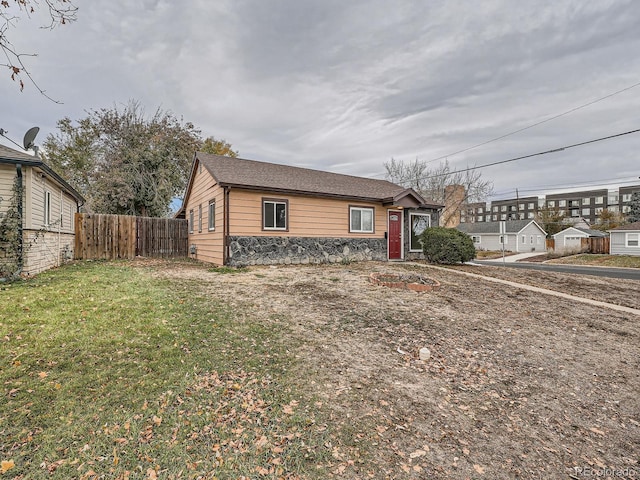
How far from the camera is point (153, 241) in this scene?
1619 cm

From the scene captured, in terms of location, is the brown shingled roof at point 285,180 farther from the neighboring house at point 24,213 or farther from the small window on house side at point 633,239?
the small window on house side at point 633,239

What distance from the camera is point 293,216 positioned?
499 inches

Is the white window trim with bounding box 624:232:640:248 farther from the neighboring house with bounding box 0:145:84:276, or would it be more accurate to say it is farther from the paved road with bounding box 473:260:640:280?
the neighboring house with bounding box 0:145:84:276

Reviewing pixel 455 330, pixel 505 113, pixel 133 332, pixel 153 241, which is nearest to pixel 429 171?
pixel 505 113

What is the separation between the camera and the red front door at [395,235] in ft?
50.2

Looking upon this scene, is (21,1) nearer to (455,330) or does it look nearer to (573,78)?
(455,330)

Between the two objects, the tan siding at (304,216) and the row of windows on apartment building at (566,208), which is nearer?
the tan siding at (304,216)

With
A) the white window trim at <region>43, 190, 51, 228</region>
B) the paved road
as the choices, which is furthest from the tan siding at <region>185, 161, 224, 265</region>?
the paved road

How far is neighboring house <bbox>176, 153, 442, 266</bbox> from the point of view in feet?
38.0

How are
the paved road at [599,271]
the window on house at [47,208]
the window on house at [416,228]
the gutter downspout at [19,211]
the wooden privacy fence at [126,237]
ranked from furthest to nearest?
the window on house at [416,228] < the paved road at [599,271] < the wooden privacy fence at [126,237] < the window on house at [47,208] < the gutter downspout at [19,211]

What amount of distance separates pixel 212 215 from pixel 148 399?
1108cm

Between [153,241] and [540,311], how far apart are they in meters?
16.9

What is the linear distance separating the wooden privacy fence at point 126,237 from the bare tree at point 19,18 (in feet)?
45.6

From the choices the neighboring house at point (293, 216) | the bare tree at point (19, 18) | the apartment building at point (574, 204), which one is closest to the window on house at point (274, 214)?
the neighboring house at point (293, 216)
